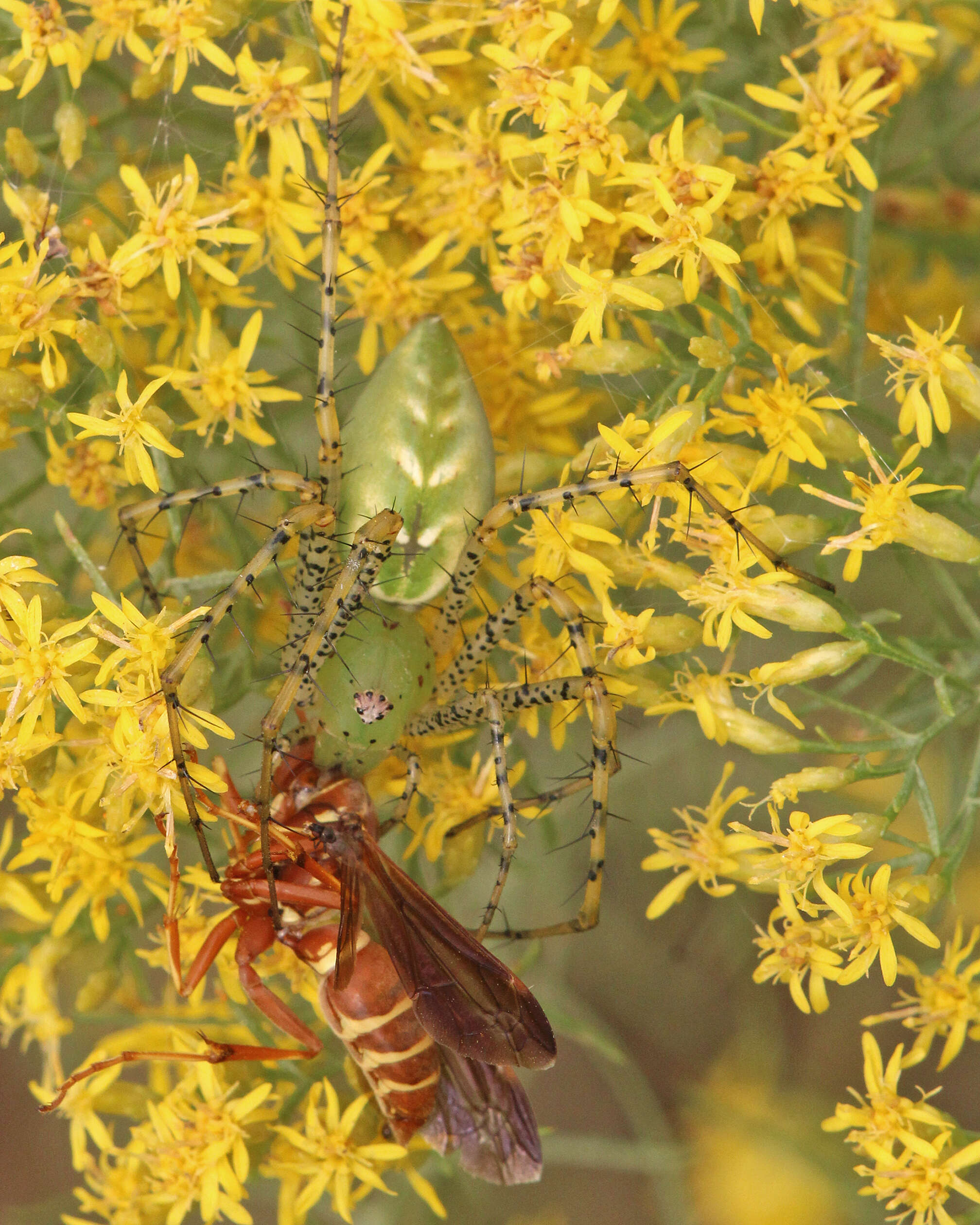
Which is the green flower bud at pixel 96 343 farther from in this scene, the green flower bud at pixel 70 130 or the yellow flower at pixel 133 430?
the green flower bud at pixel 70 130

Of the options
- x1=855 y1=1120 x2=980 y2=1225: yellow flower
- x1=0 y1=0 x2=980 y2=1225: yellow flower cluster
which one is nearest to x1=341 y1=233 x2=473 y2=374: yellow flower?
x1=0 y1=0 x2=980 y2=1225: yellow flower cluster

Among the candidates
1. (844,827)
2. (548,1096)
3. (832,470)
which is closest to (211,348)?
(832,470)

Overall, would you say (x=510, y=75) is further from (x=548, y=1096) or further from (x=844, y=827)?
(x=548, y=1096)

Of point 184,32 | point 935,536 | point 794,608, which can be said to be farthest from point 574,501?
point 184,32

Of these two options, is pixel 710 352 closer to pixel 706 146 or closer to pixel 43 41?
pixel 706 146

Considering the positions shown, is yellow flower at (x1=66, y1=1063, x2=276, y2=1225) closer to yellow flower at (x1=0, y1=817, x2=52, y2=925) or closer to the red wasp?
the red wasp
